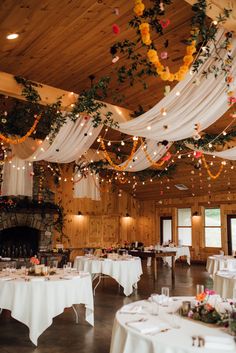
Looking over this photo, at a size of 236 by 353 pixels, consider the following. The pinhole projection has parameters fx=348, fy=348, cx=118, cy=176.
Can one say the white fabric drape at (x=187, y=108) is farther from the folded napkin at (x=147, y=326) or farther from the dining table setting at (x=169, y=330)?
the folded napkin at (x=147, y=326)

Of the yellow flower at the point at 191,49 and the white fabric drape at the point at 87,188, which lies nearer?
the yellow flower at the point at 191,49

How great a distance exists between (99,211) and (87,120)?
28.8 ft

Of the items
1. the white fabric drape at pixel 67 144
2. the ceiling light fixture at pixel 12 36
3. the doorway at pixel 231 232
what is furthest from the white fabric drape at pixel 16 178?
the doorway at pixel 231 232

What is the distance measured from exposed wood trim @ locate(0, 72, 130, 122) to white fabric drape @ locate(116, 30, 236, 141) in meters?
0.91

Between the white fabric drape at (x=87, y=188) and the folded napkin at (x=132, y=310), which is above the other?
the white fabric drape at (x=87, y=188)

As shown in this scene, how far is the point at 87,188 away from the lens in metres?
11.0

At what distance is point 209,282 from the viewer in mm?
8961

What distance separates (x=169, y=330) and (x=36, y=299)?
7.48ft

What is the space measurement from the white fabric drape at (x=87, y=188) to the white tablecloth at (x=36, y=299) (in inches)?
248

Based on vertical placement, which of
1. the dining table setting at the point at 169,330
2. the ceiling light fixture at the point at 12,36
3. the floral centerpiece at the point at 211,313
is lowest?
the dining table setting at the point at 169,330

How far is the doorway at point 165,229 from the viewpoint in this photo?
14.8m

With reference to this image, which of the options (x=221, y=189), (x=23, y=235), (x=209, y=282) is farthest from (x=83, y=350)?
(x=221, y=189)

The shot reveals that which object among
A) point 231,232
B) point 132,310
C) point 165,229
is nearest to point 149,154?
point 132,310

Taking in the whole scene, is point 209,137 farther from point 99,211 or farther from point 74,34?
point 99,211
